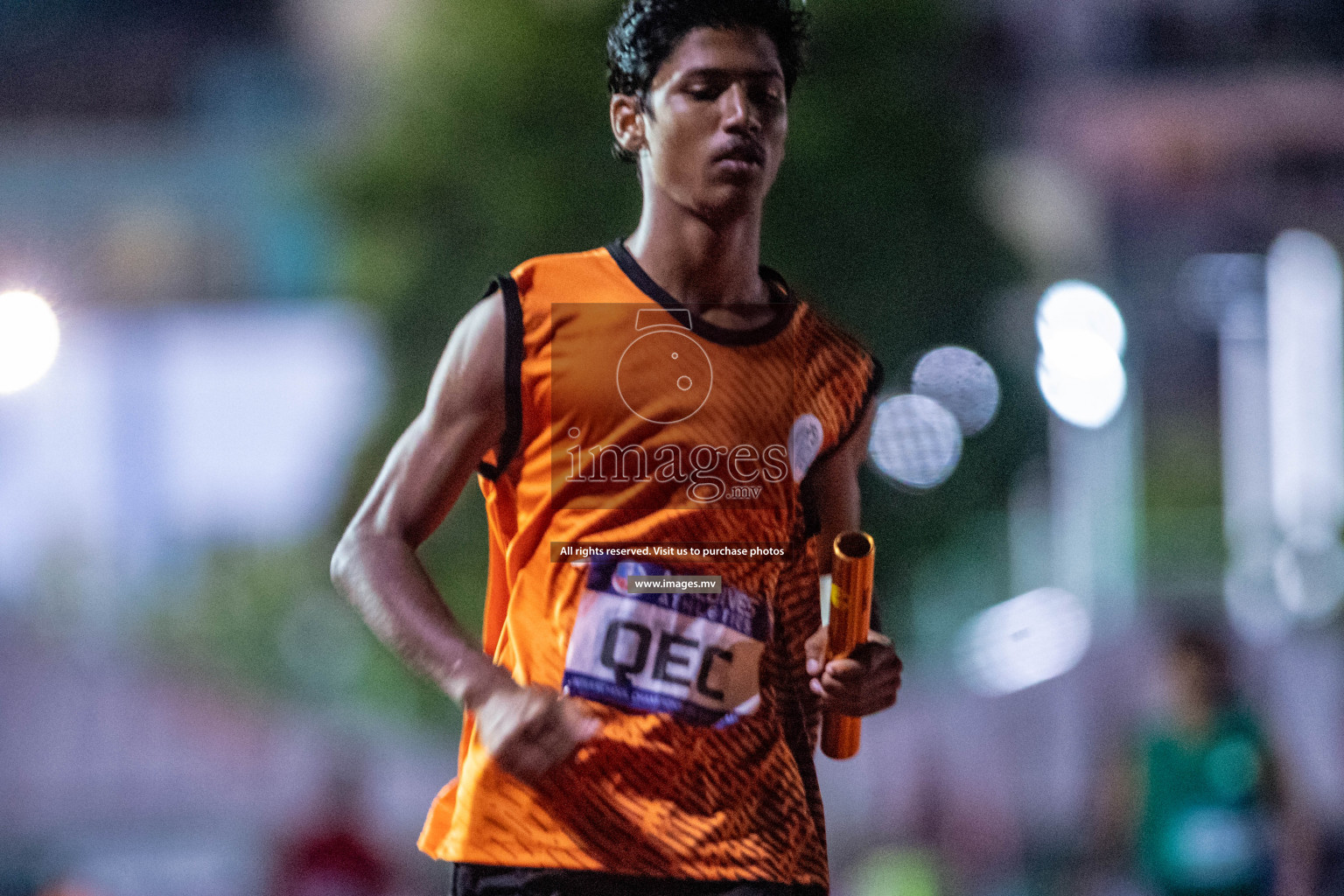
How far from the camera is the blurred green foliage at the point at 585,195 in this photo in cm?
745

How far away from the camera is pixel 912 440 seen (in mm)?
1967

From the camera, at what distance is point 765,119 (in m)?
1.61

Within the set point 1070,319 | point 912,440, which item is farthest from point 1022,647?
point 912,440

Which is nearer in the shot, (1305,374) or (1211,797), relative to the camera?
(1211,797)

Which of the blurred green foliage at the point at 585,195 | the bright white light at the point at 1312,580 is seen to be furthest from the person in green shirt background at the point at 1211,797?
the bright white light at the point at 1312,580

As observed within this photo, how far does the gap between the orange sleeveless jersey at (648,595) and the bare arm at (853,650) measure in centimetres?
4

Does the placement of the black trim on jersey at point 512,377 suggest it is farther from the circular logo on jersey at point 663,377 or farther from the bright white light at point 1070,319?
the bright white light at point 1070,319

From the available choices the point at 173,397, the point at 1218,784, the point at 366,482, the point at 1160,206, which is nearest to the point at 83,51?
the point at 173,397

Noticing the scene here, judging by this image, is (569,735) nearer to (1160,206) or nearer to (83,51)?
(1160,206)

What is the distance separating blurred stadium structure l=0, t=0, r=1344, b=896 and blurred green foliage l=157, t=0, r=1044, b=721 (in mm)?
72

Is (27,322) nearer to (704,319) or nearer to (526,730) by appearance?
(704,319)

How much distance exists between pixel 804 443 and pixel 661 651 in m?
0.31

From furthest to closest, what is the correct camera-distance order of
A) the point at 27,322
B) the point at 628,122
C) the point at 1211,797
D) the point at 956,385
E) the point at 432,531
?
the point at 27,322 → the point at 1211,797 → the point at 956,385 → the point at 628,122 → the point at 432,531

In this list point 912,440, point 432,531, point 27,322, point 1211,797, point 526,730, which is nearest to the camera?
point 526,730
